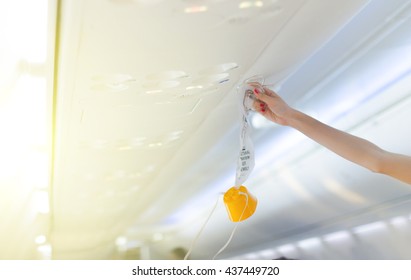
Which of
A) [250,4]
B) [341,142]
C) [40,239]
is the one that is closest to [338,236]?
[341,142]

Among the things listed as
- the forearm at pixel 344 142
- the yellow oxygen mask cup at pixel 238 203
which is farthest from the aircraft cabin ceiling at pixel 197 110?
the yellow oxygen mask cup at pixel 238 203

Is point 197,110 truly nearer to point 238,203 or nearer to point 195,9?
point 238,203

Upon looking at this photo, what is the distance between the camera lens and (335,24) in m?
1.06

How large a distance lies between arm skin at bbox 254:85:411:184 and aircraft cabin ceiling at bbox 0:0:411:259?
92 mm

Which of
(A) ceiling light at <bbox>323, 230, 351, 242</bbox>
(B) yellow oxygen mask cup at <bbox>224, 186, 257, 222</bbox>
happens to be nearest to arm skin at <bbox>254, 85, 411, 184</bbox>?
(B) yellow oxygen mask cup at <bbox>224, 186, 257, 222</bbox>

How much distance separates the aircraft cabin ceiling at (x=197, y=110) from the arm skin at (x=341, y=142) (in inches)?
3.6

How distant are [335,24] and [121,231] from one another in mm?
3212

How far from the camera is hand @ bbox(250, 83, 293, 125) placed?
1.24 metres

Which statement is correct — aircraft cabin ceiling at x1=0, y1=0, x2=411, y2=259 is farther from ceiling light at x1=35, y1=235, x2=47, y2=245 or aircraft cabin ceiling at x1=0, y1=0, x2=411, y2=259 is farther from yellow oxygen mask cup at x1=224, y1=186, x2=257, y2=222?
yellow oxygen mask cup at x1=224, y1=186, x2=257, y2=222

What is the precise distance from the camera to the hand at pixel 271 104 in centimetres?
124

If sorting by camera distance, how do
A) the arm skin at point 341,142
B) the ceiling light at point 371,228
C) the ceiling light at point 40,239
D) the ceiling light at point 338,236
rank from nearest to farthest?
the arm skin at point 341,142
the ceiling light at point 371,228
the ceiling light at point 338,236
the ceiling light at point 40,239

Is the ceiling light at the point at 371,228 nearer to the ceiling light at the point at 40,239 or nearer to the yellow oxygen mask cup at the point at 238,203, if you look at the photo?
the yellow oxygen mask cup at the point at 238,203

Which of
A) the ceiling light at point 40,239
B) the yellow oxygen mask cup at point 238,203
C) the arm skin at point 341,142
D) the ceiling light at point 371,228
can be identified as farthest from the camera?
the ceiling light at point 40,239
